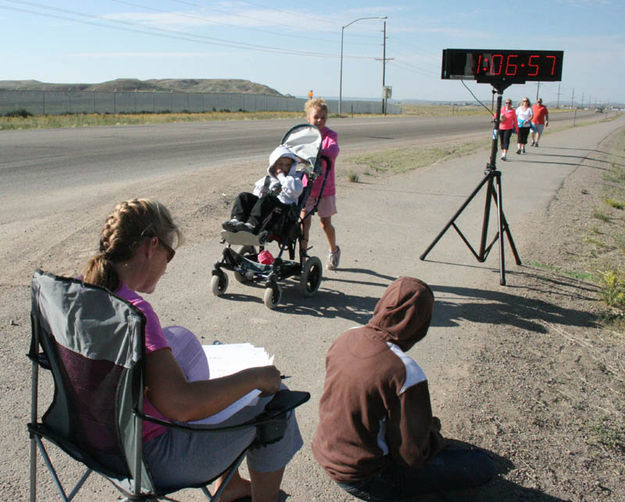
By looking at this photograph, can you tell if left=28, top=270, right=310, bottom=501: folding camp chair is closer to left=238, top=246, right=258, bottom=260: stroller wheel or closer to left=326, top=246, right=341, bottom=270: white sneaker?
left=238, top=246, right=258, bottom=260: stroller wheel

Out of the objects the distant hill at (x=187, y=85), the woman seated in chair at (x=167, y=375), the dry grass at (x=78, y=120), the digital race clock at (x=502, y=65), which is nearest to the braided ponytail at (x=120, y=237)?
the woman seated in chair at (x=167, y=375)

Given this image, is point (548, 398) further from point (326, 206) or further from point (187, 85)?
point (187, 85)

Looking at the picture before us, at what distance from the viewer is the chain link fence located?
4512cm

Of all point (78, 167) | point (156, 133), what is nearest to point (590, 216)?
point (78, 167)

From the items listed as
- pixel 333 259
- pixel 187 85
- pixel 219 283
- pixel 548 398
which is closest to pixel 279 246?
pixel 219 283

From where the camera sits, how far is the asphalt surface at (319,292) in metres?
3.62

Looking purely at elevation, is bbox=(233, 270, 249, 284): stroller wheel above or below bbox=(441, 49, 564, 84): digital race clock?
below

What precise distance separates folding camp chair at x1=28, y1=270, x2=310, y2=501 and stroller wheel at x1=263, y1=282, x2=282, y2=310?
3017 mm

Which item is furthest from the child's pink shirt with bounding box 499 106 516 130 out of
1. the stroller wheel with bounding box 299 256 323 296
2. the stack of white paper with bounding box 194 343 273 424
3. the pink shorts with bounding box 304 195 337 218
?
the stack of white paper with bounding box 194 343 273 424

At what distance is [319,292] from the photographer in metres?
6.04

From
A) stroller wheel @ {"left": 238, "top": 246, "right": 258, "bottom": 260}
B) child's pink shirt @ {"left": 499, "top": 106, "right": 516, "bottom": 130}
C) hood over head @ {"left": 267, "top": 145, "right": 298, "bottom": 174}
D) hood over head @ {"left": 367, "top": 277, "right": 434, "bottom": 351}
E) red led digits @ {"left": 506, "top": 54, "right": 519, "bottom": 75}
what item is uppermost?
red led digits @ {"left": 506, "top": 54, "right": 519, "bottom": 75}

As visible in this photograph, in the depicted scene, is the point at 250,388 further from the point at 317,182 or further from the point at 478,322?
the point at 317,182

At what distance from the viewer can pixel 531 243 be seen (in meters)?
8.41

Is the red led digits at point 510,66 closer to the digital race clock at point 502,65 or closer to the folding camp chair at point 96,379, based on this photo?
the digital race clock at point 502,65
